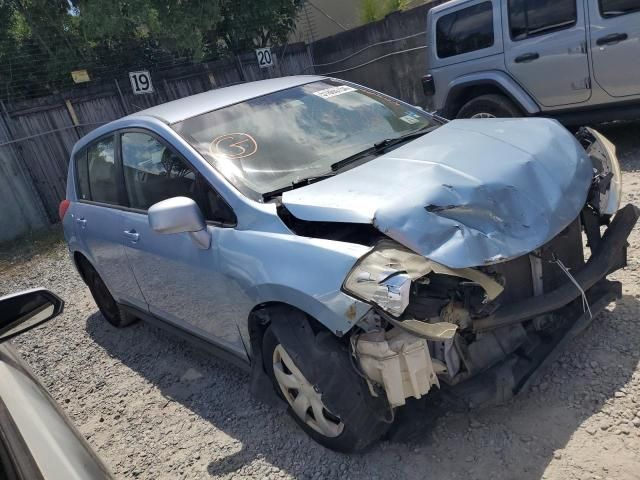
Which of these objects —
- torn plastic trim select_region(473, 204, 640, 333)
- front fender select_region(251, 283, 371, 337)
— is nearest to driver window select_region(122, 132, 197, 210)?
front fender select_region(251, 283, 371, 337)

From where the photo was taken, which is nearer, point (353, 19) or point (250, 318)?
point (250, 318)

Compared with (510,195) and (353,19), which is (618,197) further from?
(353,19)

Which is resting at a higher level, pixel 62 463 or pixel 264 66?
pixel 264 66

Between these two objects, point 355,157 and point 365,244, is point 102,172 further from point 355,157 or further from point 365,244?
point 365,244

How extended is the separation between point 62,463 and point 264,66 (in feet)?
40.2

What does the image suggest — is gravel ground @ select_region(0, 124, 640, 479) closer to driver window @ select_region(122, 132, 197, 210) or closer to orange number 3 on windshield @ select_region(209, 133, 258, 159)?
driver window @ select_region(122, 132, 197, 210)

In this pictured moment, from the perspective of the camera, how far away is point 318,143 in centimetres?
321

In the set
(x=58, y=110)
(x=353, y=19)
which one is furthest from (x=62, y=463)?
(x=353, y=19)

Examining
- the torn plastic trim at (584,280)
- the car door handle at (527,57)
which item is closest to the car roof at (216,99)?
the torn plastic trim at (584,280)

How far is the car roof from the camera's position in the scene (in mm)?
3391

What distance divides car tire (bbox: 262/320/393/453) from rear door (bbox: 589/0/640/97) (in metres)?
4.59

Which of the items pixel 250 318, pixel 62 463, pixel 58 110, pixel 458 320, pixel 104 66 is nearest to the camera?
pixel 62 463

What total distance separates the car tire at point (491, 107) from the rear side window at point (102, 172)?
173 inches

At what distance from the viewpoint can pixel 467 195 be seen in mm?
2408
